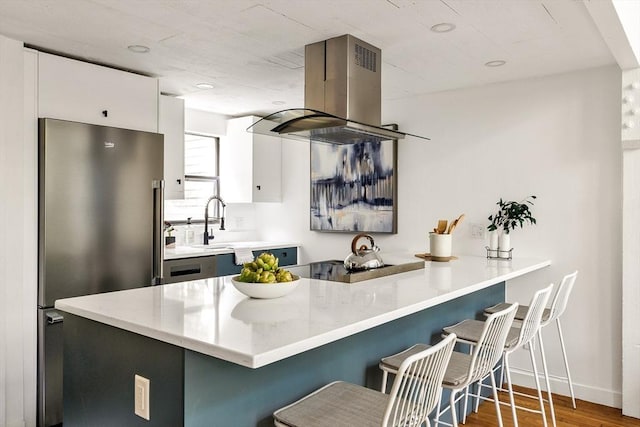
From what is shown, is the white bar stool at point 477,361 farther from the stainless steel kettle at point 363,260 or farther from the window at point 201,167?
the window at point 201,167

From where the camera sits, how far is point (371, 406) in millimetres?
1719

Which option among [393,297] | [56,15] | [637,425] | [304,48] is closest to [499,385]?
[637,425]

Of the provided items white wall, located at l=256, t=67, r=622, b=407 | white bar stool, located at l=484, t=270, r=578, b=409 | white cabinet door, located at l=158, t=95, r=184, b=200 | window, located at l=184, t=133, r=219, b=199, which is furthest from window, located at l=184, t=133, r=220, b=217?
white bar stool, located at l=484, t=270, r=578, b=409

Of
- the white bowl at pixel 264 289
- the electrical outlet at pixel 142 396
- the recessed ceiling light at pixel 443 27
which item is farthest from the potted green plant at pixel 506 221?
the electrical outlet at pixel 142 396

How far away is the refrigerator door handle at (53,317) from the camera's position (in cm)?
292

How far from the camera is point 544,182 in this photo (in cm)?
360

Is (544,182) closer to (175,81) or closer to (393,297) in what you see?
(393,297)

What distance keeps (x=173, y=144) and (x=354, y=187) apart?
64.7 inches

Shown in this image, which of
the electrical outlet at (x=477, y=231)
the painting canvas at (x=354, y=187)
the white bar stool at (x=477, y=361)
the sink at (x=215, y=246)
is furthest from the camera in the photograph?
the sink at (x=215, y=246)

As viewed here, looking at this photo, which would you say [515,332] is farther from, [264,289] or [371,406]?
[264,289]

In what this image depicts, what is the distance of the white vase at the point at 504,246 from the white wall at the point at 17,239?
307 cm

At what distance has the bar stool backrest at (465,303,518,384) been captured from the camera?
82.9 inches

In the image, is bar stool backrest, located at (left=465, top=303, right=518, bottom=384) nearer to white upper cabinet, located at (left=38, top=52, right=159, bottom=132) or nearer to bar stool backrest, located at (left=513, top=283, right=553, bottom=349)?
bar stool backrest, located at (left=513, top=283, right=553, bottom=349)

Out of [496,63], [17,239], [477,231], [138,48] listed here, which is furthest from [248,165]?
[496,63]
